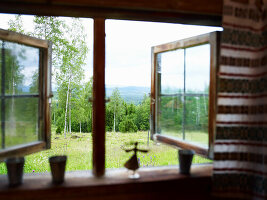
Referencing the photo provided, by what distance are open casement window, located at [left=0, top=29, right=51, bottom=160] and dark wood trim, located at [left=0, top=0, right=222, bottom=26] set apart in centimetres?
25

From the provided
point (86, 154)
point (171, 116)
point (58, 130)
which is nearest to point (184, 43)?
point (171, 116)

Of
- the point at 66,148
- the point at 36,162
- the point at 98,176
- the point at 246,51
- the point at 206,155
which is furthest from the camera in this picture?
the point at 66,148

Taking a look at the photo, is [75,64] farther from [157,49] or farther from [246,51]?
[246,51]

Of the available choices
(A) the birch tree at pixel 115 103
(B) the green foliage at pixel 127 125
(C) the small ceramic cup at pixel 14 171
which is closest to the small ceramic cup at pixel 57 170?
(C) the small ceramic cup at pixel 14 171

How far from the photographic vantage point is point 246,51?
1.44m

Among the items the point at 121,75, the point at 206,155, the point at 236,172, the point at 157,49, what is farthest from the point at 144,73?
the point at 236,172

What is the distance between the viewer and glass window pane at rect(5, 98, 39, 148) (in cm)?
155

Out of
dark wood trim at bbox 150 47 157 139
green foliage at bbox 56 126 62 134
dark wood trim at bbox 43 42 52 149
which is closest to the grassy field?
green foliage at bbox 56 126 62 134

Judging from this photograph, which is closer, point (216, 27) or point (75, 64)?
point (216, 27)

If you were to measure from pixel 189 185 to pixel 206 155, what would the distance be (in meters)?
0.26

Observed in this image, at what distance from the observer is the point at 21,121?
1635 mm

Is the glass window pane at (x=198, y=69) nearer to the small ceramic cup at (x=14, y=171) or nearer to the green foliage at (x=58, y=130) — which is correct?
the small ceramic cup at (x=14, y=171)

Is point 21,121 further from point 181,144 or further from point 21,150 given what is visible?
point 181,144

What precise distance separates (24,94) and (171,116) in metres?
1.21
